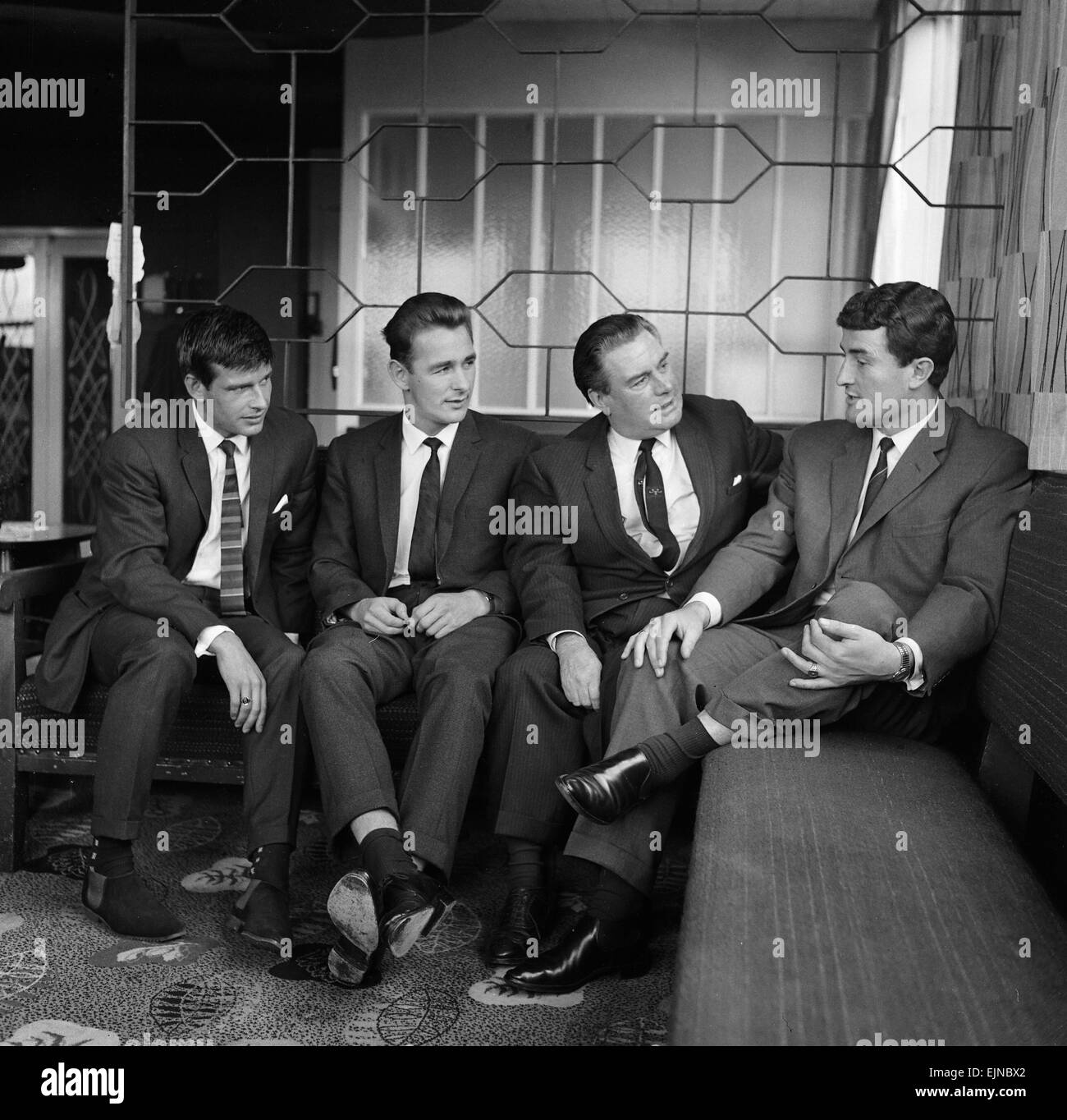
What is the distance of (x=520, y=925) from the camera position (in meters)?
2.21

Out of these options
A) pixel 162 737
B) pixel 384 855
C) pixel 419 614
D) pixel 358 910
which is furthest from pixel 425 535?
pixel 358 910

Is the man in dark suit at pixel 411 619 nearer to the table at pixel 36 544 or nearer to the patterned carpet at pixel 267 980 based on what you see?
the patterned carpet at pixel 267 980

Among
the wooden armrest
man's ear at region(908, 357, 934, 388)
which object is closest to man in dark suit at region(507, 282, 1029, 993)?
→ man's ear at region(908, 357, 934, 388)

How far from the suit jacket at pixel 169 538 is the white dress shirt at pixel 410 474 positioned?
0.22m

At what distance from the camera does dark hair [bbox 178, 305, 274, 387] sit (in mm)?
2613

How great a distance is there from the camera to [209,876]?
260 cm

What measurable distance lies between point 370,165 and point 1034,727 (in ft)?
14.6

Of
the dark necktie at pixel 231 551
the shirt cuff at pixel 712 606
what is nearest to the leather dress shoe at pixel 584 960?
the shirt cuff at pixel 712 606

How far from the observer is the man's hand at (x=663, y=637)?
2.29 meters

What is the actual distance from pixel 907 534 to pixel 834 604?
0.28 m

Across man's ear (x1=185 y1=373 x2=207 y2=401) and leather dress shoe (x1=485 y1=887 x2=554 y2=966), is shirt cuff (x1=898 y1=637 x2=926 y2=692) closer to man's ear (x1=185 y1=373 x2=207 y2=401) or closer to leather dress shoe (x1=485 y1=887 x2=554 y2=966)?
leather dress shoe (x1=485 y1=887 x2=554 y2=966)

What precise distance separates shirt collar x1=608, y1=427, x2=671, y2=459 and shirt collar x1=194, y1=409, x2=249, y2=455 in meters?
0.84

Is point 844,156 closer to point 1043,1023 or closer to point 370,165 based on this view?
point 370,165

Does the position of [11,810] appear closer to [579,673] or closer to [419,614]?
[419,614]
